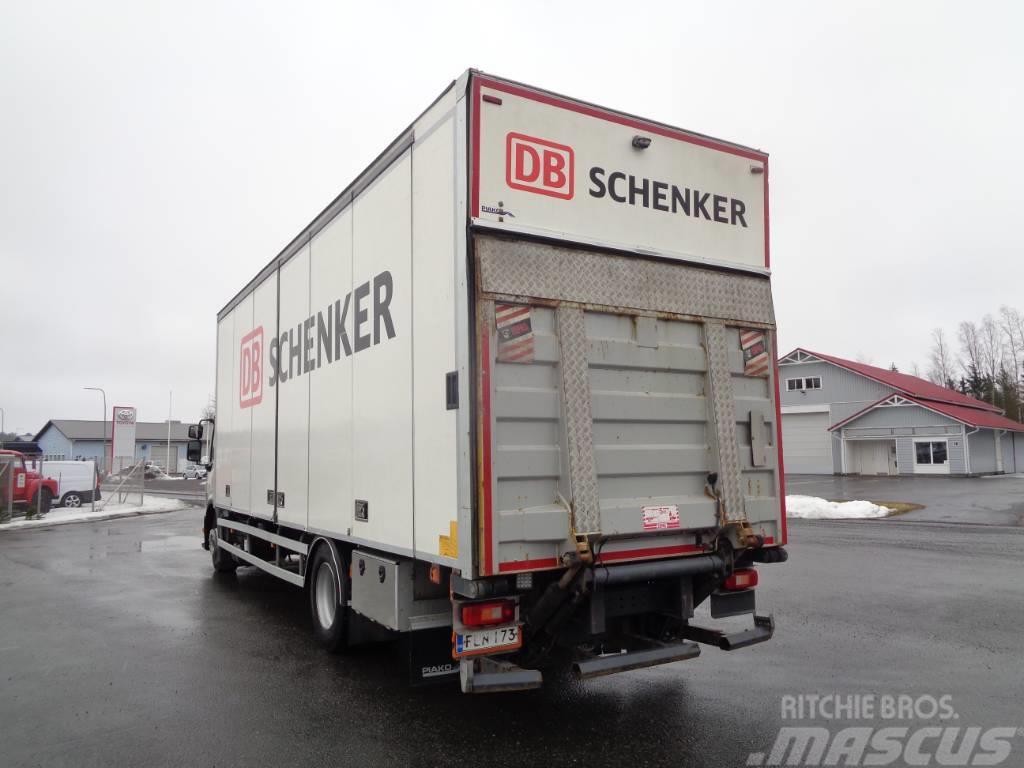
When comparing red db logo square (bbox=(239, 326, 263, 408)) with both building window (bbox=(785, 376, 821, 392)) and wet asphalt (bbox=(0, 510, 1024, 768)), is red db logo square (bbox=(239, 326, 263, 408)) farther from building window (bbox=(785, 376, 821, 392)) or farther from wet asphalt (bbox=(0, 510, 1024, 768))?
building window (bbox=(785, 376, 821, 392))

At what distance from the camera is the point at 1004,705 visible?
486 centimetres

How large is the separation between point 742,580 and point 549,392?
2.15m

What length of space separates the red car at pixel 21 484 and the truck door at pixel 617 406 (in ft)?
75.6

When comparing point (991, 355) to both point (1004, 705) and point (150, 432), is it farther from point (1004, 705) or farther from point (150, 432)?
point (150, 432)

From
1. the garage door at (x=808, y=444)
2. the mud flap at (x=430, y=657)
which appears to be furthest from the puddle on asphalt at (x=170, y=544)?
the garage door at (x=808, y=444)

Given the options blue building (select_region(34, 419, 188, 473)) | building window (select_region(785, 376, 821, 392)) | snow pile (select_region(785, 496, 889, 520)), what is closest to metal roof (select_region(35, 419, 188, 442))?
blue building (select_region(34, 419, 188, 473))

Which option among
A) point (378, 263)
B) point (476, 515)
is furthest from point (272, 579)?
point (476, 515)

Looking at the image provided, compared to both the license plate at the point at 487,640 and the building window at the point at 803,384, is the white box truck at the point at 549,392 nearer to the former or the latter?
the license plate at the point at 487,640

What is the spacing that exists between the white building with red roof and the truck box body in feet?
120

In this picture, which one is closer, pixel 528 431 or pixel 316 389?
pixel 528 431

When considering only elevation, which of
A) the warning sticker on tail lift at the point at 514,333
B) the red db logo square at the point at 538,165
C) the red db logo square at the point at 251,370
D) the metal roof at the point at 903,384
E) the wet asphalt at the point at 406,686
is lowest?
the wet asphalt at the point at 406,686

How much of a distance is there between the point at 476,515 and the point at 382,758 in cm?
153

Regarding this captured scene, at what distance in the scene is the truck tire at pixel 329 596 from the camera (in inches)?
241

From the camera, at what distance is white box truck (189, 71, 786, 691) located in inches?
171
